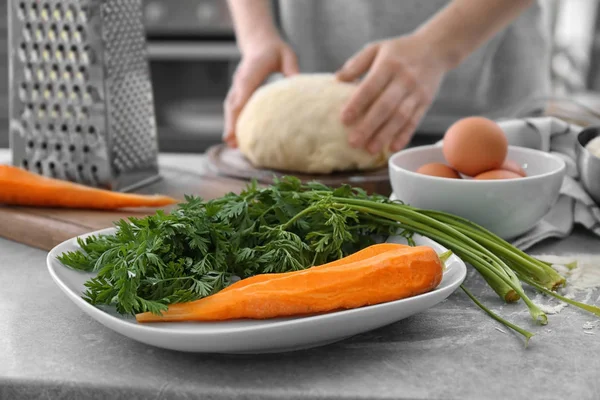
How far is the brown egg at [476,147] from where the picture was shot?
111cm

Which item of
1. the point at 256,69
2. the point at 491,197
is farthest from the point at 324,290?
the point at 256,69

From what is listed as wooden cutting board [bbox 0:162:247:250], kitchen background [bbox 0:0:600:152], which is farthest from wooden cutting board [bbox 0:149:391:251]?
kitchen background [bbox 0:0:600:152]

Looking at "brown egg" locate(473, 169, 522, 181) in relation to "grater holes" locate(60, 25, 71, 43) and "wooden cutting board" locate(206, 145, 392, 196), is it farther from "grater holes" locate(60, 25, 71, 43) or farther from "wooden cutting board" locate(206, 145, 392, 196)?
"grater holes" locate(60, 25, 71, 43)

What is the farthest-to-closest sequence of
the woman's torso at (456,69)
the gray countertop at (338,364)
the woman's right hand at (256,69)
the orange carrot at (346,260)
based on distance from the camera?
1. the woman's torso at (456,69)
2. the woman's right hand at (256,69)
3. the orange carrot at (346,260)
4. the gray countertop at (338,364)

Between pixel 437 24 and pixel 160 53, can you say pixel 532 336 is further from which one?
pixel 160 53

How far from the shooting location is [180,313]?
75cm

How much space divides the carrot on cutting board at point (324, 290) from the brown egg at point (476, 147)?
0.35 meters

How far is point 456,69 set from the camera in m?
2.09

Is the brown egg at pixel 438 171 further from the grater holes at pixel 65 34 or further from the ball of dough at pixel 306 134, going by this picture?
the grater holes at pixel 65 34

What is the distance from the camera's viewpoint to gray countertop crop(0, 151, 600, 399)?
694mm

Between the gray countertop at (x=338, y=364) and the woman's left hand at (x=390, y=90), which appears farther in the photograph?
the woman's left hand at (x=390, y=90)

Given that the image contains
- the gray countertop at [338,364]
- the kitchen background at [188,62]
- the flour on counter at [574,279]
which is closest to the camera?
the gray countertop at [338,364]

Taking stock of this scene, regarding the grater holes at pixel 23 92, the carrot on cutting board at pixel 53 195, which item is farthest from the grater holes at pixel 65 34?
the carrot on cutting board at pixel 53 195

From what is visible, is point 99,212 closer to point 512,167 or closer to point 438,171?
point 438,171
